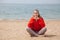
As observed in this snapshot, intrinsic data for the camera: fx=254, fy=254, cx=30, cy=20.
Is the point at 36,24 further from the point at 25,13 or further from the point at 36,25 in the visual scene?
the point at 25,13

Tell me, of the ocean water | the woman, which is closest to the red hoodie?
the woman

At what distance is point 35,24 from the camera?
959 centimetres

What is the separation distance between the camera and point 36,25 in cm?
959

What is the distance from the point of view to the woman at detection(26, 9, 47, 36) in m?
9.58

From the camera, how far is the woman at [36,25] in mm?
9578

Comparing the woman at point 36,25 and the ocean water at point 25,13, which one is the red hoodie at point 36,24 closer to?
the woman at point 36,25

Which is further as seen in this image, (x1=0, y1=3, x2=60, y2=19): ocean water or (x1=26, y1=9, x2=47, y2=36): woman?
(x1=0, y1=3, x2=60, y2=19): ocean water

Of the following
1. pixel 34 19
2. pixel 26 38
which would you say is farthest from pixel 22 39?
pixel 34 19

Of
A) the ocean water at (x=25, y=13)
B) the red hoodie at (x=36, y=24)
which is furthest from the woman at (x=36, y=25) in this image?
the ocean water at (x=25, y=13)

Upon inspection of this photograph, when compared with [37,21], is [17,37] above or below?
below

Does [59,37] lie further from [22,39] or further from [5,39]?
[5,39]

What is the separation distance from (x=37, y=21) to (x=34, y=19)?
14 centimetres

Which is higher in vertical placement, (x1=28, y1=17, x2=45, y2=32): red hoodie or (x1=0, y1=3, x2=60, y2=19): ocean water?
(x1=28, y1=17, x2=45, y2=32): red hoodie

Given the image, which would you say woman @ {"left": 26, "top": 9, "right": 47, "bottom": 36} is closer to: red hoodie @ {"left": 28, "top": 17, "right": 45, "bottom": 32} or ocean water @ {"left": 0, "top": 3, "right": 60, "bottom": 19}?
red hoodie @ {"left": 28, "top": 17, "right": 45, "bottom": 32}
